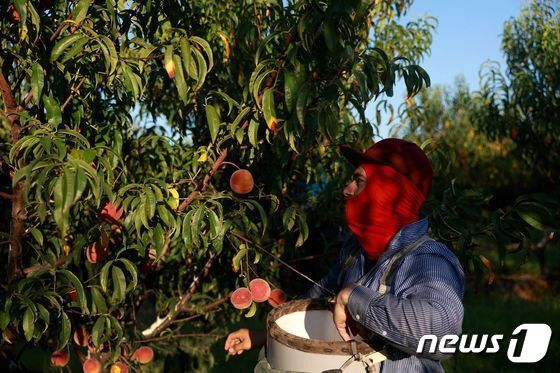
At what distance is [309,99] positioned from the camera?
6.46 ft

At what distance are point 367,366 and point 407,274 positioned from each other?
27 centimetres

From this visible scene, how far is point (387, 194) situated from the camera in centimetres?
186

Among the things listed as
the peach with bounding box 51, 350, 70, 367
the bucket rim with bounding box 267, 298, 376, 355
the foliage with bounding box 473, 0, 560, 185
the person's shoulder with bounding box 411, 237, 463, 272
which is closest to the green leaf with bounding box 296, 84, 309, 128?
the person's shoulder with bounding box 411, 237, 463, 272

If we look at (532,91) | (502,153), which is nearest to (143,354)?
(532,91)

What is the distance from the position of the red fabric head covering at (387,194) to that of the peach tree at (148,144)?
0.20 meters

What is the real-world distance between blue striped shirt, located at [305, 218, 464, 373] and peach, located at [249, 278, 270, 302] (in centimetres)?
63

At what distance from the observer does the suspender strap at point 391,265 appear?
1.75m

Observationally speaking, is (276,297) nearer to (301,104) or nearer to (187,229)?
(187,229)

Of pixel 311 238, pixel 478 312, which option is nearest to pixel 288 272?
pixel 311 238

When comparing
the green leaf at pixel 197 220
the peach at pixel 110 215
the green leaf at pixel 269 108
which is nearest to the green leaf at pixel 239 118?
the green leaf at pixel 269 108

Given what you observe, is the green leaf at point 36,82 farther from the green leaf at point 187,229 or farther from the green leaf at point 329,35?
the green leaf at point 329,35

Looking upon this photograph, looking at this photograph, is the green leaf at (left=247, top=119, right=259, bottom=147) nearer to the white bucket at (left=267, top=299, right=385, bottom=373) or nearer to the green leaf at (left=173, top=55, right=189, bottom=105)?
the green leaf at (left=173, top=55, right=189, bottom=105)

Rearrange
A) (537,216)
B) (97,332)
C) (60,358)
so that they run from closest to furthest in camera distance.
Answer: (537,216), (97,332), (60,358)

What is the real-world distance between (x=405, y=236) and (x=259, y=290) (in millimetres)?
746
